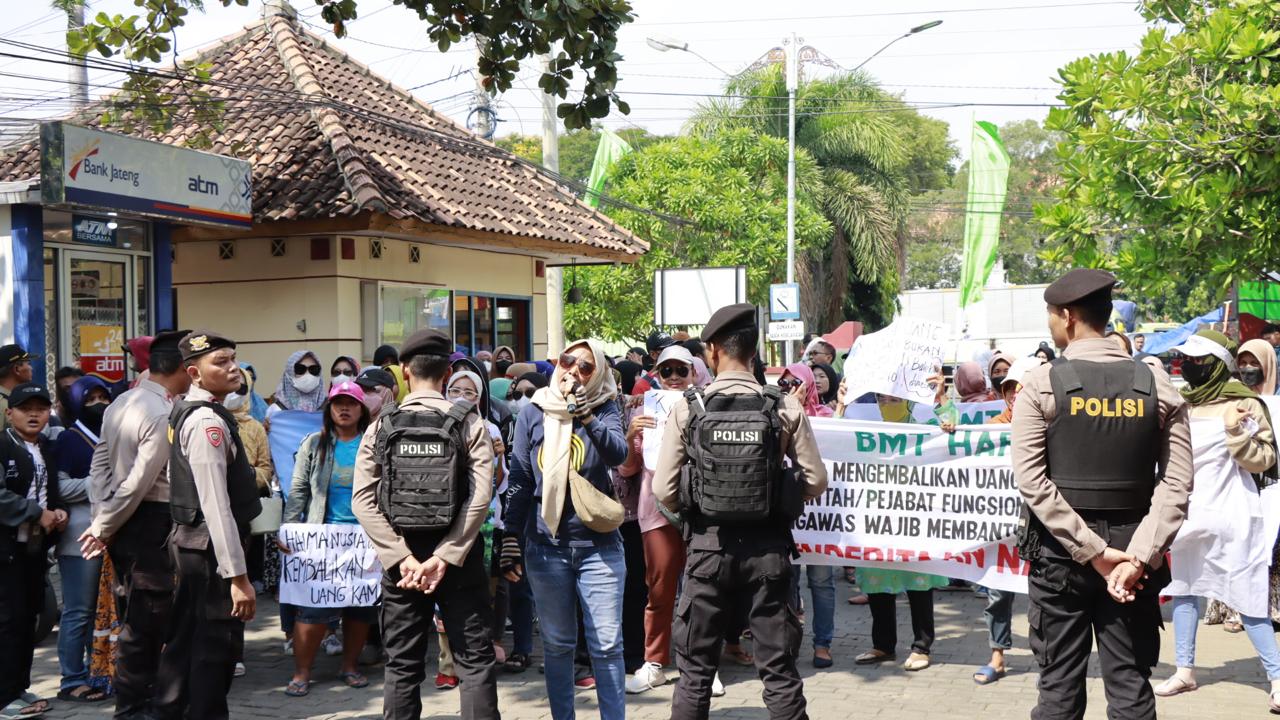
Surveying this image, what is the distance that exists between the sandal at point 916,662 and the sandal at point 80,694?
4760 millimetres

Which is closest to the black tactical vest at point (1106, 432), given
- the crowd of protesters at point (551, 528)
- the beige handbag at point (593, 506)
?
the crowd of protesters at point (551, 528)

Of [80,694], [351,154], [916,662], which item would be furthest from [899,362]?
[351,154]

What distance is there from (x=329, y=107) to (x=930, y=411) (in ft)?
30.6

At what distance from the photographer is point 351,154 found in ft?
44.8

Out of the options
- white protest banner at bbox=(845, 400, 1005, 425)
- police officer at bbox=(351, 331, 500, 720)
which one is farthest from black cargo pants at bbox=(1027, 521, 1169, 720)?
white protest banner at bbox=(845, 400, 1005, 425)

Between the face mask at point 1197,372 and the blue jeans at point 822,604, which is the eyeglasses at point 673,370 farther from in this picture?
the face mask at point 1197,372

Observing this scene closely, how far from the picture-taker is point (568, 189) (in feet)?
63.0

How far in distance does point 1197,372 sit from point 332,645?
5594 mm

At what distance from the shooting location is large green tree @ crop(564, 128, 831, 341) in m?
26.6

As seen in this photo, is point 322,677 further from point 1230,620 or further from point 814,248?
point 814,248

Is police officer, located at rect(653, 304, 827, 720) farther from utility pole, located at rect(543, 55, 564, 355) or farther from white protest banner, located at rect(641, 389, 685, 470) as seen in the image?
utility pole, located at rect(543, 55, 564, 355)

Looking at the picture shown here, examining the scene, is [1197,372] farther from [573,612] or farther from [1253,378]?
[573,612]

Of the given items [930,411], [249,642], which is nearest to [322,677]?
[249,642]

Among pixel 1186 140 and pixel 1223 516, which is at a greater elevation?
pixel 1186 140
